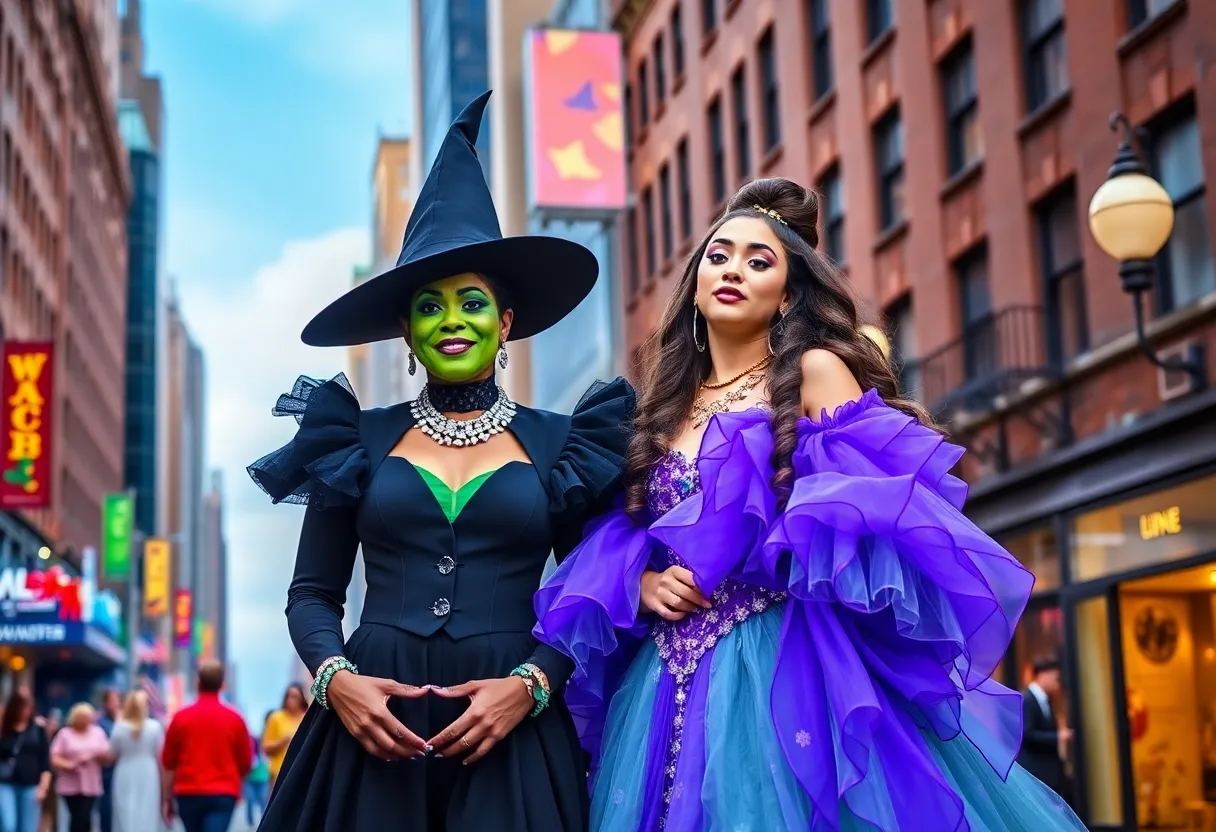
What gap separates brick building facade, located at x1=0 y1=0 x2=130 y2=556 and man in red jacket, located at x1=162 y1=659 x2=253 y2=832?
2510 centimetres

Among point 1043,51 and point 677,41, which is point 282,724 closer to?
point 1043,51

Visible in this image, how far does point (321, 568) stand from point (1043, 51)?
1618 cm

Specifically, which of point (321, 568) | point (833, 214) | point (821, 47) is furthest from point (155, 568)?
point (321, 568)

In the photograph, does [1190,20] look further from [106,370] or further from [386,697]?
[106,370]

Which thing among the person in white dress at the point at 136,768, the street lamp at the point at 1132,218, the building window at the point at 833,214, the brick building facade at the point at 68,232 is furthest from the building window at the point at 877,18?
the brick building facade at the point at 68,232

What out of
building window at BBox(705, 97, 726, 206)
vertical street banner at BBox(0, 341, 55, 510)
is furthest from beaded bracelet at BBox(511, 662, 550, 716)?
vertical street banner at BBox(0, 341, 55, 510)

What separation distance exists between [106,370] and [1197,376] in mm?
66981

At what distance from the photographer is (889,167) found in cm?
2366

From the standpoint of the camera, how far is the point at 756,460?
4.56 m

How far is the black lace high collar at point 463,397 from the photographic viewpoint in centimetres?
479

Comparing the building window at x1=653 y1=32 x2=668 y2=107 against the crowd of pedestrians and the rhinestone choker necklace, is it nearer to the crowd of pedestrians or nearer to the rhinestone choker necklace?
the crowd of pedestrians

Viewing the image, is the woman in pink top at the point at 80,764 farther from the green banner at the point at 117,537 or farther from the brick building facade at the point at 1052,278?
the green banner at the point at 117,537

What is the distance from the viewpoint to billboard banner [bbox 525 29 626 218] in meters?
38.3

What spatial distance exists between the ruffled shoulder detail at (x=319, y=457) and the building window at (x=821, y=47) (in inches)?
877
